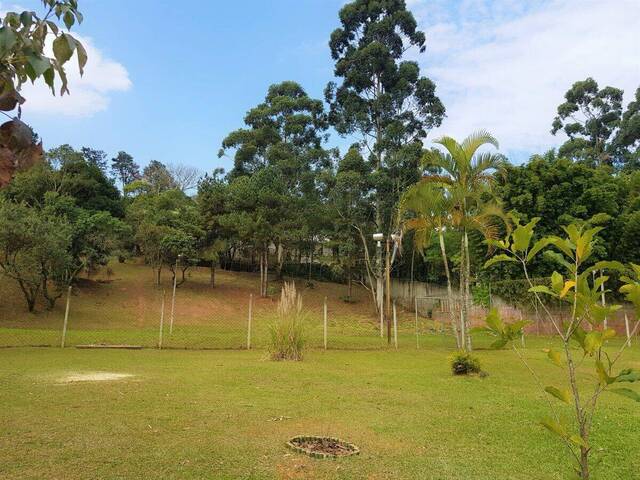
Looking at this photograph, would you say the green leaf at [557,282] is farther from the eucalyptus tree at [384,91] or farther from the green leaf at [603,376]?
the eucalyptus tree at [384,91]

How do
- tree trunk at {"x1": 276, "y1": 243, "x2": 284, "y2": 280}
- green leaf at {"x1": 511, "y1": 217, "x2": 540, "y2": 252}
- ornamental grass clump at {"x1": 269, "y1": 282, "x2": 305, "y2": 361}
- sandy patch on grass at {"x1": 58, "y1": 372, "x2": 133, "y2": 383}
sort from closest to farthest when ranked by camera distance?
green leaf at {"x1": 511, "y1": 217, "x2": 540, "y2": 252}, sandy patch on grass at {"x1": 58, "y1": 372, "x2": 133, "y2": 383}, ornamental grass clump at {"x1": 269, "y1": 282, "x2": 305, "y2": 361}, tree trunk at {"x1": 276, "y1": 243, "x2": 284, "y2": 280}

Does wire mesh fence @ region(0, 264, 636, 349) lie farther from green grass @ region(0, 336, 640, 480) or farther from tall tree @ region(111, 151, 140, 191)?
tall tree @ region(111, 151, 140, 191)

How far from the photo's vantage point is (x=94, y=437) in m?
4.48

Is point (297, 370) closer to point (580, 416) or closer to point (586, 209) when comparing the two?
point (580, 416)

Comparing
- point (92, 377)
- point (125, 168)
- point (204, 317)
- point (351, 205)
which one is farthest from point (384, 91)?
point (125, 168)

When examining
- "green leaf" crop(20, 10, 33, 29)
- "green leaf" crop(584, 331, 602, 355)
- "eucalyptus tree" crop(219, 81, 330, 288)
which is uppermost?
"eucalyptus tree" crop(219, 81, 330, 288)

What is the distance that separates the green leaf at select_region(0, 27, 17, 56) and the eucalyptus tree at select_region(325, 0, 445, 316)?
2600 cm

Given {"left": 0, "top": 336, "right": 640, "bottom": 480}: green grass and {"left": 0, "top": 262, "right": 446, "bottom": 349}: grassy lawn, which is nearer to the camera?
{"left": 0, "top": 336, "right": 640, "bottom": 480}: green grass

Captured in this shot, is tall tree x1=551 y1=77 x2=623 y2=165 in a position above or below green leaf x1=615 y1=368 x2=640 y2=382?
above

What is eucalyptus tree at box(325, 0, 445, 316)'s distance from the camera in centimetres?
2730

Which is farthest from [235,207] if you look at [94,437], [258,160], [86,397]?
[94,437]

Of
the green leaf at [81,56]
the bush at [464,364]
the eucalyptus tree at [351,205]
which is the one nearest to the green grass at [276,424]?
the bush at [464,364]

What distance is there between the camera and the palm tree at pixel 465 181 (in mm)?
11148

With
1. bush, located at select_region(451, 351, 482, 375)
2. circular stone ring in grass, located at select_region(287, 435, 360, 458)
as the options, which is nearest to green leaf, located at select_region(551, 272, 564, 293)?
circular stone ring in grass, located at select_region(287, 435, 360, 458)
